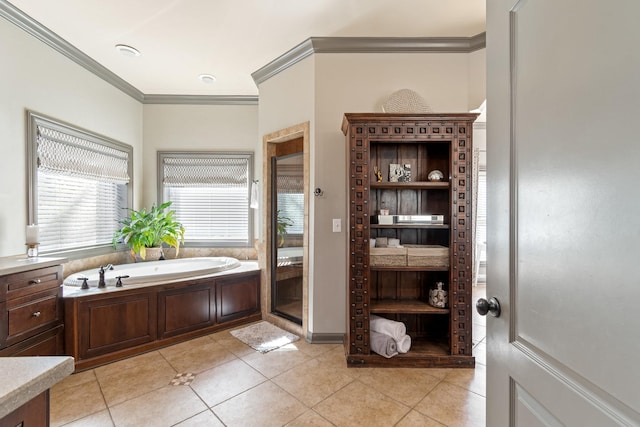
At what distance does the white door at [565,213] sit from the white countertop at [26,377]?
4.07 ft

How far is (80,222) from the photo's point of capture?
321 cm

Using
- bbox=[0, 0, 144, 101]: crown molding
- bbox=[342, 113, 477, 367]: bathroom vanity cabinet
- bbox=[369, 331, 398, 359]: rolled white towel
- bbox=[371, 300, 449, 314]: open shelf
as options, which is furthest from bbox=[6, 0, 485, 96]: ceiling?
bbox=[369, 331, 398, 359]: rolled white towel

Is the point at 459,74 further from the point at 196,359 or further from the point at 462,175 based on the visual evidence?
the point at 196,359

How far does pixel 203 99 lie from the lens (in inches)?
157

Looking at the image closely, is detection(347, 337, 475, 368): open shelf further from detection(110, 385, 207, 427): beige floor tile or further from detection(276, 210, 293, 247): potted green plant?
detection(276, 210, 293, 247): potted green plant

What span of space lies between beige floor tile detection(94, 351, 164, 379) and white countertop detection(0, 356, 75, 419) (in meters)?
1.98

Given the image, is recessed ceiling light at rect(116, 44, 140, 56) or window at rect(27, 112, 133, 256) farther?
recessed ceiling light at rect(116, 44, 140, 56)

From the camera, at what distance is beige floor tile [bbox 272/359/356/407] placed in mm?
2010

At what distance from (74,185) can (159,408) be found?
2.61 m

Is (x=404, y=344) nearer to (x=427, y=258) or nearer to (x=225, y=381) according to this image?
(x=427, y=258)

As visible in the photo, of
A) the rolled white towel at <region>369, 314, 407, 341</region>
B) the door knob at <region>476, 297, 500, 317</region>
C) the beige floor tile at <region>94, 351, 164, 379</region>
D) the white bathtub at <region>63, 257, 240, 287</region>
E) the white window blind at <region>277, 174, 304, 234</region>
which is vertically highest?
the white window blind at <region>277, 174, 304, 234</region>

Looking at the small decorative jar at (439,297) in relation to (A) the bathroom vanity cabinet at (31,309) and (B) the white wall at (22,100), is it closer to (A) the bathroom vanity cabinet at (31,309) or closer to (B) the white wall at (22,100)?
(A) the bathroom vanity cabinet at (31,309)

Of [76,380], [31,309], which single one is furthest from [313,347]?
[31,309]

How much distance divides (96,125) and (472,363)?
4520mm
